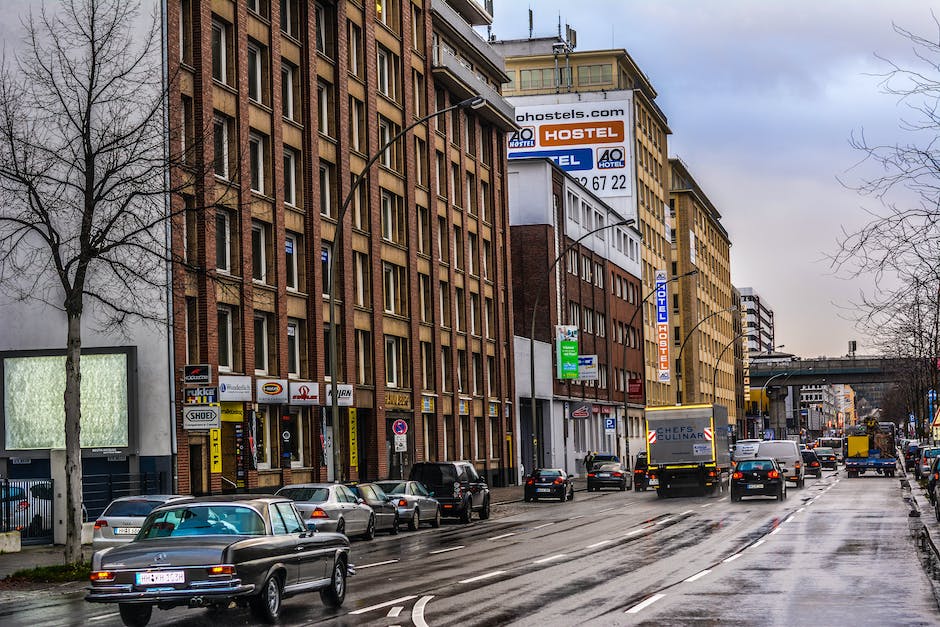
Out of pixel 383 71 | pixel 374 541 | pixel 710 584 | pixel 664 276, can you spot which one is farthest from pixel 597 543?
pixel 664 276

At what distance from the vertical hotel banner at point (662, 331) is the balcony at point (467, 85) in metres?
38.3

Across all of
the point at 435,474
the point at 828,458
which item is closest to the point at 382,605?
the point at 435,474

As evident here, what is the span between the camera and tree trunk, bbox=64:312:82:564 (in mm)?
23141

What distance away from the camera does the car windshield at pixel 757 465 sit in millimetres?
46156

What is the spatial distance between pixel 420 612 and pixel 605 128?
84.6m

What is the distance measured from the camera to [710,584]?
18.6m

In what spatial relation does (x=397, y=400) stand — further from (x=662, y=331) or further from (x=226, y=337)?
(x=662, y=331)

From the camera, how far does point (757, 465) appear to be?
4631 cm

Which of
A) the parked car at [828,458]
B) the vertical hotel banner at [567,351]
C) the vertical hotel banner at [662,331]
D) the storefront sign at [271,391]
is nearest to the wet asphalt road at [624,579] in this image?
the storefront sign at [271,391]

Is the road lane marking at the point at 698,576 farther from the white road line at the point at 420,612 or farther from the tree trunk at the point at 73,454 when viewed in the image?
the tree trunk at the point at 73,454

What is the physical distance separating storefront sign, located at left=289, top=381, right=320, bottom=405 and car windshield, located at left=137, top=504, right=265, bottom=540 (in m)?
26.6

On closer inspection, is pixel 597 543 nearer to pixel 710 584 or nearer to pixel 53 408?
pixel 710 584

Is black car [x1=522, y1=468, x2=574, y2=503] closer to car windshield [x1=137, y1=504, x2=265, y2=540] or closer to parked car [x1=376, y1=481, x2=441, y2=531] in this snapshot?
parked car [x1=376, y1=481, x2=441, y2=531]

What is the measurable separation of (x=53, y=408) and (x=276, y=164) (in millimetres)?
10323
